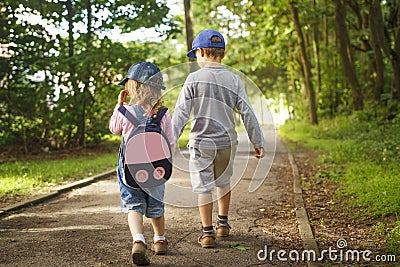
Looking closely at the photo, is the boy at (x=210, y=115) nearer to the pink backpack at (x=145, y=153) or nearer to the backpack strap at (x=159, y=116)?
the backpack strap at (x=159, y=116)

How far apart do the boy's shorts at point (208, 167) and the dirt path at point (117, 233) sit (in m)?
0.57

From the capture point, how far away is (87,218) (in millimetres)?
6430

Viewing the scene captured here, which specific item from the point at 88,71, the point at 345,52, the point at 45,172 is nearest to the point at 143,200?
the point at 45,172

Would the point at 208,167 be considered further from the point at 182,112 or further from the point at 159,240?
the point at 159,240

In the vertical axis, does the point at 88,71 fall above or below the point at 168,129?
above

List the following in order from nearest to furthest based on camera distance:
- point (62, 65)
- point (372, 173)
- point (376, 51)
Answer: point (372, 173)
point (62, 65)
point (376, 51)

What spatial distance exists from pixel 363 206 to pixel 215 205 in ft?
6.24

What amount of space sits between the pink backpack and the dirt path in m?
0.69

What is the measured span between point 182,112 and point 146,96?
0.51 metres

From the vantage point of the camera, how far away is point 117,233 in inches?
220

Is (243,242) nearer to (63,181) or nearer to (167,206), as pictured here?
(167,206)

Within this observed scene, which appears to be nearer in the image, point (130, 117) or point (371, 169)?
point (130, 117)

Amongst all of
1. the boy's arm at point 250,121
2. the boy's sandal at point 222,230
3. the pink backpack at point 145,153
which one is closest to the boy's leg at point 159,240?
the pink backpack at point 145,153

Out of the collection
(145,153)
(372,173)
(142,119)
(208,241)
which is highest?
(142,119)
